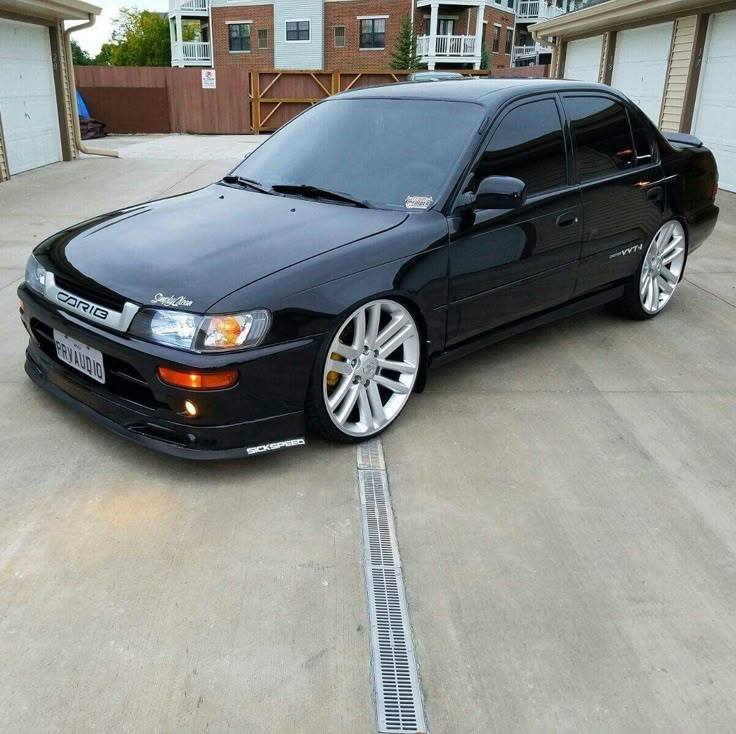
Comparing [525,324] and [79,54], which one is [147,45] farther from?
[525,324]

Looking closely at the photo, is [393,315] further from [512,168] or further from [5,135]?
[5,135]

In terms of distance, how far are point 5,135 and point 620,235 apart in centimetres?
1139

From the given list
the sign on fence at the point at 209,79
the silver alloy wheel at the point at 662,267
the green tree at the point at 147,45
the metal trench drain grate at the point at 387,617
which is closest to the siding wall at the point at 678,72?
the silver alloy wheel at the point at 662,267

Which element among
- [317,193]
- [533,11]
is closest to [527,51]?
[533,11]

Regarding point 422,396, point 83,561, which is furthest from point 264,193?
point 83,561

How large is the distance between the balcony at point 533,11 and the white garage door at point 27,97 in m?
40.5

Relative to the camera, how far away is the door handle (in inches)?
171

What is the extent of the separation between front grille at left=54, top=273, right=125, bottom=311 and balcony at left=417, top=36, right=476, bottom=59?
138 feet

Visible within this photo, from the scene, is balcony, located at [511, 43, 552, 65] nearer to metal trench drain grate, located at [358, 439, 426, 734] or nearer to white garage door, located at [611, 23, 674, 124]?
white garage door, located at [611, 23, 674, 124]

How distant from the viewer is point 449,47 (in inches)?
1654

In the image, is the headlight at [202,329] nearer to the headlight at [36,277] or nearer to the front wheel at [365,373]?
the front wheel at [365,373]

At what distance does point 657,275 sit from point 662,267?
71 mm

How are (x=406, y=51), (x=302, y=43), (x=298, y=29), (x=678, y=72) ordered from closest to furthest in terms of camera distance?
(x=678, y=72) < (x=406, y=51) < (x=298, y=29) < (x=302, y=43)

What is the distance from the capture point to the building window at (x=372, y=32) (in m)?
41.4
